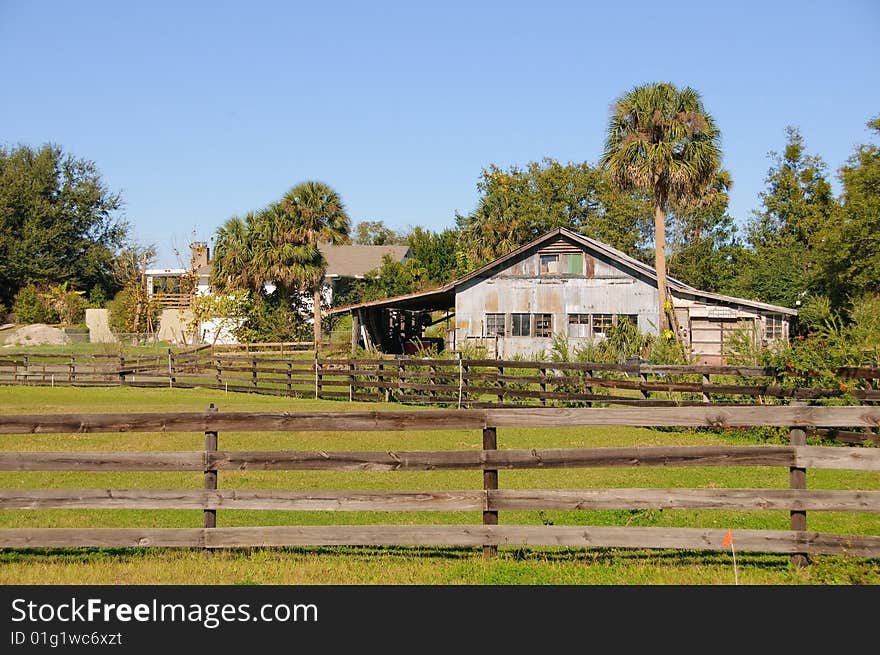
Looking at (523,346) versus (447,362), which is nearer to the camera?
(447,362)

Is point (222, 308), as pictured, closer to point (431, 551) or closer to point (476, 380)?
point (476, 380)

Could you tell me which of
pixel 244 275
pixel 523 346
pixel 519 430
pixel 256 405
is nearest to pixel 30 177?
pixel 244 275

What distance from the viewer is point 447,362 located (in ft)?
78.4

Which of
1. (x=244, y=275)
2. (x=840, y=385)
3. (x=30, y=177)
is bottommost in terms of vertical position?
(x=840, y=385)

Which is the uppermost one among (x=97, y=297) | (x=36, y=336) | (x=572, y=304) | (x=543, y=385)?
(x=97, y=297)

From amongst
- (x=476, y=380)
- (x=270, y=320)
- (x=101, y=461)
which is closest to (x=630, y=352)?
(x=476, y=380)

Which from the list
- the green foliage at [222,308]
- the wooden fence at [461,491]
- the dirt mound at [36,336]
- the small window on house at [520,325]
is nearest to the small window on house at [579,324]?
the small window on house at [520,325]

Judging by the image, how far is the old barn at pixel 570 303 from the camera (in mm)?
35344

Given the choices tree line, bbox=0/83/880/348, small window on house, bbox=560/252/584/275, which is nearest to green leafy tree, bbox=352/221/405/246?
tree line, bbox=0/83/880/348

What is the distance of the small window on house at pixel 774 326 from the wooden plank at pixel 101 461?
32.2m

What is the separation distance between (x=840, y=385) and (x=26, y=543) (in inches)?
523

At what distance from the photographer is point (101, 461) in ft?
22.1

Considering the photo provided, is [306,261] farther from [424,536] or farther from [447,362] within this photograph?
[424,536]

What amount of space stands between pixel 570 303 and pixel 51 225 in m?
58.0
